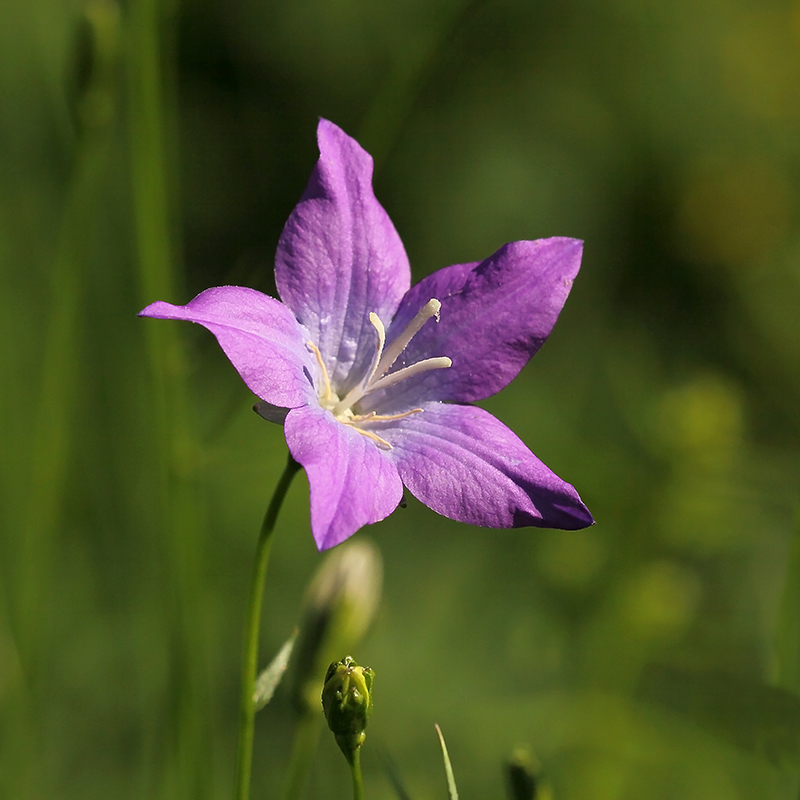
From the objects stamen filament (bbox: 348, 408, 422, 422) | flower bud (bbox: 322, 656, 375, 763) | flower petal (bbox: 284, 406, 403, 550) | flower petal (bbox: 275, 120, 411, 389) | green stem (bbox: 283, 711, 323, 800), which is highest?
flower petal (bbox: 275, 120, 411, 389)

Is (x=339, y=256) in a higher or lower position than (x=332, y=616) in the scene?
higher

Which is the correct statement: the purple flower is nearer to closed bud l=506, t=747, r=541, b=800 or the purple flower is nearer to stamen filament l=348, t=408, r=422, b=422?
stamen filament l=348, t=408, r=422, b=422

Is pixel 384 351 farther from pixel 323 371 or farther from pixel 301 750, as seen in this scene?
pixel 301 750

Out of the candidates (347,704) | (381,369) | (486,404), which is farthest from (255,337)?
(486,404)

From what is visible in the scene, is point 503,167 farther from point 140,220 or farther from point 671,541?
point 140,220

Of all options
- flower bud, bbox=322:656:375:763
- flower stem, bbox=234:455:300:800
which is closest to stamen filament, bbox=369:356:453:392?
flower stem, bbox=234:455:300:800

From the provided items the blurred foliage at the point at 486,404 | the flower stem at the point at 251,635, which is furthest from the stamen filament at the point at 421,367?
the blurred foliage at the point at 486,404

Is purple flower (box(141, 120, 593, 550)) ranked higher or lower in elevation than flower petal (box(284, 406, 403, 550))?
higher

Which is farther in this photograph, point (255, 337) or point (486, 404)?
point (486, 404)
